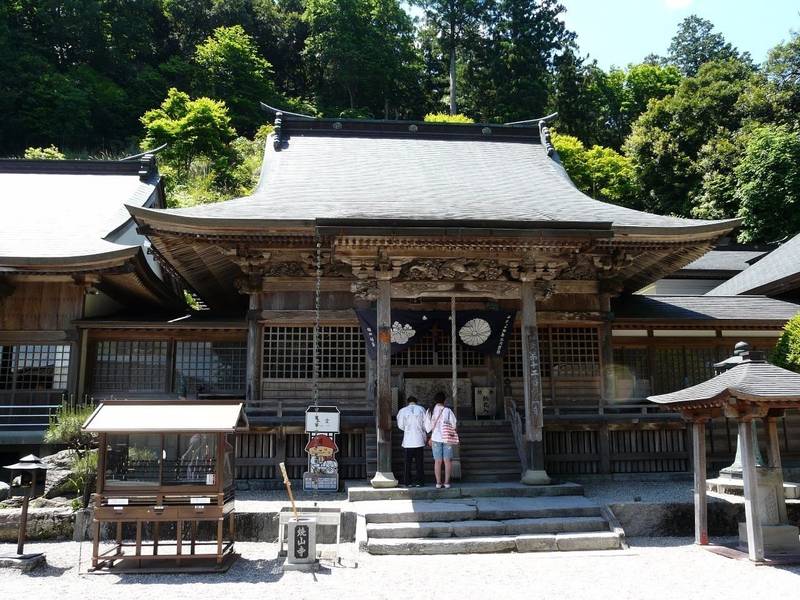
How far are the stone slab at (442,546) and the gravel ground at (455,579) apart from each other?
13 centimetres

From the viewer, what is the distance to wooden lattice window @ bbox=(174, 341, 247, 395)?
14.2 metres

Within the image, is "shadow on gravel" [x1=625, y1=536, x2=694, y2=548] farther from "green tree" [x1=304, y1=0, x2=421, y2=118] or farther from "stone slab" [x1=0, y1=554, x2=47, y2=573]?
"green tree" [x1=304, y1=0, x2=421, y2=118]

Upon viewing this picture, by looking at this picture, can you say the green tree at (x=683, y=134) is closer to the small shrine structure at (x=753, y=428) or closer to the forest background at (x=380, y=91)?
the forest background at (x=380, y=91)

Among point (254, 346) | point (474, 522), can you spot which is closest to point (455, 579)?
point (474, 522)

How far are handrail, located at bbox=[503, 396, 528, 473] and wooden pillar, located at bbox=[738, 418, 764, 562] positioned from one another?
3587 mm

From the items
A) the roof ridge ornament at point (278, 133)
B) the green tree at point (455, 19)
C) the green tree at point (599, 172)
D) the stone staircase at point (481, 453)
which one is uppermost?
the green tree at point (455, 19)

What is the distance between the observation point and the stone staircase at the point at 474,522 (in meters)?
7.93

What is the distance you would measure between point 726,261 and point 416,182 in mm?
15463

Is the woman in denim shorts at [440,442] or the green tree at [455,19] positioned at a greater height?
the green tree at [455,19]

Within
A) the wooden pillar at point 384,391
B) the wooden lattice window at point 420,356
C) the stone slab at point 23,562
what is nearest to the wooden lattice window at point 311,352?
the wooden lattice window at point 420,356

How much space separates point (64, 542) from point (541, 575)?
20.8 ft

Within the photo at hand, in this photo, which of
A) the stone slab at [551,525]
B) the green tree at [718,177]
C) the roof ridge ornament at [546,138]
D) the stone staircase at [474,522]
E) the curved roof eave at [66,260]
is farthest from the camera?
the green tree at [718,177]

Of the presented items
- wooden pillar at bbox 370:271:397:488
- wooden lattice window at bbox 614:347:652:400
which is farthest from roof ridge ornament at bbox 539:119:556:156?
wooden pillar at bbox 370:271:397:488

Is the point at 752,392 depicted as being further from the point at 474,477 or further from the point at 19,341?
the point at 19,341
